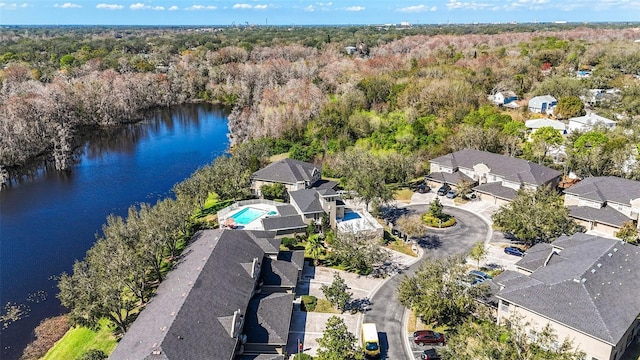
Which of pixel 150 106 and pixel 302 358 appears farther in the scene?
pixel 150 106

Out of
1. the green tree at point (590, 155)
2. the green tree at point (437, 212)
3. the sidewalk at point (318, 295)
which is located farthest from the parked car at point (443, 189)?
the sidewalk at point (318, 295)

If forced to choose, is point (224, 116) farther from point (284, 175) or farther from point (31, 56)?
point (31, 56)

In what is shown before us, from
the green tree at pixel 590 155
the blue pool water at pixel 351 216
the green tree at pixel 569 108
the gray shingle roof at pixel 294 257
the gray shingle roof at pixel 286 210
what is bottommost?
the gray shingle roof at pixel 294 257

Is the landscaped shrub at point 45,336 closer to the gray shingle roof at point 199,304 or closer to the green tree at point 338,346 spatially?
the gray shingle roof at point 199,304

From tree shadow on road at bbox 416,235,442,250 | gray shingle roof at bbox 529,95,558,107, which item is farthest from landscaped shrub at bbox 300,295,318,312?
gray shingle roof at bbox 529,95,558,107

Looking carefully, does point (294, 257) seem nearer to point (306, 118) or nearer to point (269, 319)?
point (269, 319)

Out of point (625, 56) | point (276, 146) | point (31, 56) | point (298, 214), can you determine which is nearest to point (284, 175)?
point (298, 214)
